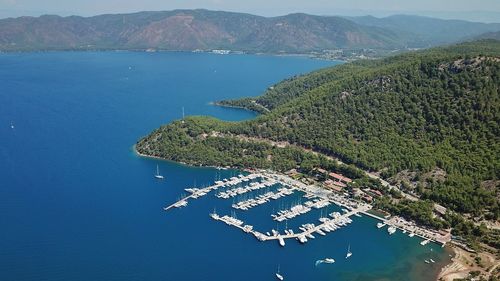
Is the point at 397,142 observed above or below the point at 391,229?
above

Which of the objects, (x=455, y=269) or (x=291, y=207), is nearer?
(x=455, y=269)

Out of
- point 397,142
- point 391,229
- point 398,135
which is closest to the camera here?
point 391,229

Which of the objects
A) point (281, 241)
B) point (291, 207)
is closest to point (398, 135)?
point (291, 207)

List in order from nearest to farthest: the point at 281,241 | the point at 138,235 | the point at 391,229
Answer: the point at 281,241, the point at 138,235, the point at 391,229

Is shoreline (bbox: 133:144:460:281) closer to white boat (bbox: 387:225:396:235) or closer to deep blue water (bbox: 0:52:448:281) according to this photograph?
deep blue water (bbox: 0:52:448:281)

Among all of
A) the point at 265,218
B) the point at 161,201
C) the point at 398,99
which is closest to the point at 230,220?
the point at 265,218

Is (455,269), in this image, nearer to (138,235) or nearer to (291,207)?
(291,207)
